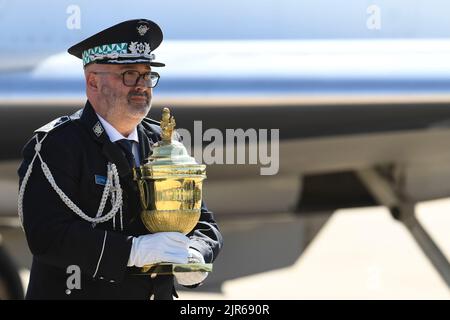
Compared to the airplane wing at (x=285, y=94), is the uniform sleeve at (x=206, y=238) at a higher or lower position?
lower

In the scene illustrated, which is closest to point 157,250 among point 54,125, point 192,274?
point 192,274

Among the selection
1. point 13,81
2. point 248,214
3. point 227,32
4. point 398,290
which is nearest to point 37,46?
point 13,81

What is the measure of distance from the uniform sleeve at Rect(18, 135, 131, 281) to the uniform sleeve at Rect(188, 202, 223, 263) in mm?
158

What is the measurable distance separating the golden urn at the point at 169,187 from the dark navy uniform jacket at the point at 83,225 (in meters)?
0.05

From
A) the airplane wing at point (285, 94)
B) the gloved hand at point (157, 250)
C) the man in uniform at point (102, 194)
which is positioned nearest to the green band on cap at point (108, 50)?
the man in uniform at point (102, 194)

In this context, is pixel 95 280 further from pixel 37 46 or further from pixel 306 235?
pixel 306 235

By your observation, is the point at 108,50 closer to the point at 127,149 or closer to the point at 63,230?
the point at 127,149

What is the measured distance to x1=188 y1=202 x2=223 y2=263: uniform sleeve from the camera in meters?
1.89

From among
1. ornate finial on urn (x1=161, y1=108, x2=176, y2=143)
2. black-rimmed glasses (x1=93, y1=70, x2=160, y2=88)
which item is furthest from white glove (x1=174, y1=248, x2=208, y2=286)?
black-rimmed glasses (x1=93, y1=70, x2=160, y2=88)

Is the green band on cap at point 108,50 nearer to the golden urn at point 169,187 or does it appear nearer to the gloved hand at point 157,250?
the golden urn at point 169,187

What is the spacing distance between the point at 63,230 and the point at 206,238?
1.03 ft

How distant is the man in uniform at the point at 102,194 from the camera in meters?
1.79

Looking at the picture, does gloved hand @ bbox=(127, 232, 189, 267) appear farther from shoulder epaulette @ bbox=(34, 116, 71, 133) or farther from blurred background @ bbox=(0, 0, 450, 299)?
blurred background @ bbox=(0, 0, 450, 299)

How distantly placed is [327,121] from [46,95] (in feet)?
3.53
